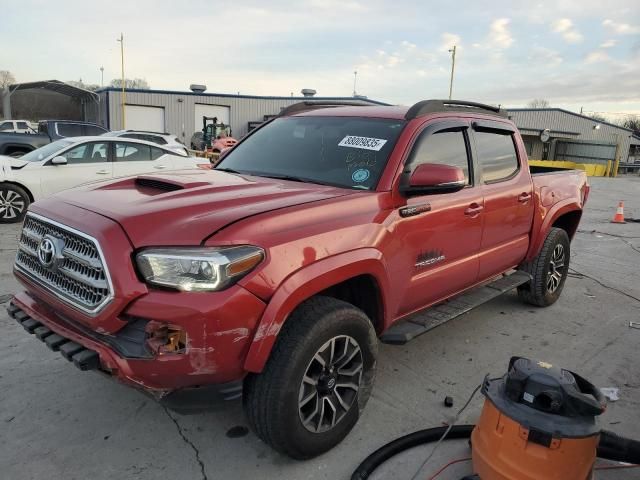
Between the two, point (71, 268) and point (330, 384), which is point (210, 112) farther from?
point (330, 384)

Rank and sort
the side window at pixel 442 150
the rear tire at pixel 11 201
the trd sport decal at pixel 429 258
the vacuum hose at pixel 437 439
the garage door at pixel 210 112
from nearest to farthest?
1. the vacuum hose at pixel 437 439
2. the trd sport decal at pixel 429 258
3. the side window at pixel 442 150
4. the rear tire at pixel 11 201
5. the garage door at pixel 210 112

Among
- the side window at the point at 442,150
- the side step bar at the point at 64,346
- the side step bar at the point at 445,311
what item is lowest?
the side step bar at the point at 445,311

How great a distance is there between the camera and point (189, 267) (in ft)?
7.29

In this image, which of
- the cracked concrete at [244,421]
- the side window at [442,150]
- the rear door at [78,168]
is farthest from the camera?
the rear door at [78,168]

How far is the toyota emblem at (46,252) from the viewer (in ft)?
8.39

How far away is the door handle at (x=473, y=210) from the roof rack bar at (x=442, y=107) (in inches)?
29.2

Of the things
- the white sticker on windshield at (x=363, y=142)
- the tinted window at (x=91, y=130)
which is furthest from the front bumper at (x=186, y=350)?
the tinted window at (x=91, y=130)

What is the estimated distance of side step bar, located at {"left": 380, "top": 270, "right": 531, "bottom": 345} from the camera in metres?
3.17

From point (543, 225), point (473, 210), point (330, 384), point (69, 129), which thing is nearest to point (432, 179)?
point (473, 210)

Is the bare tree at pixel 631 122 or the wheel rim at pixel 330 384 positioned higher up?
the bare tree at pixel 631 122

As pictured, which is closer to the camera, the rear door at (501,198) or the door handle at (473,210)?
the door handle at (473,210)

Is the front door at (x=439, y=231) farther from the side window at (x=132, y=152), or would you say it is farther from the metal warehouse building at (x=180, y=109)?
the metal warehouse building at (x=180, y=109)

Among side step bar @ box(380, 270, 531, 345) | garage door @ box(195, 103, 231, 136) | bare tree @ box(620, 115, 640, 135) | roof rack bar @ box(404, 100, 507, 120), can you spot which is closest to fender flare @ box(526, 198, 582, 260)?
side step bar @ box(380, 270, 531, 345)

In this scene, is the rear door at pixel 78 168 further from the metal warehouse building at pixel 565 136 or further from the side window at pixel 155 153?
the metal warehouse building at pixel 565 136
